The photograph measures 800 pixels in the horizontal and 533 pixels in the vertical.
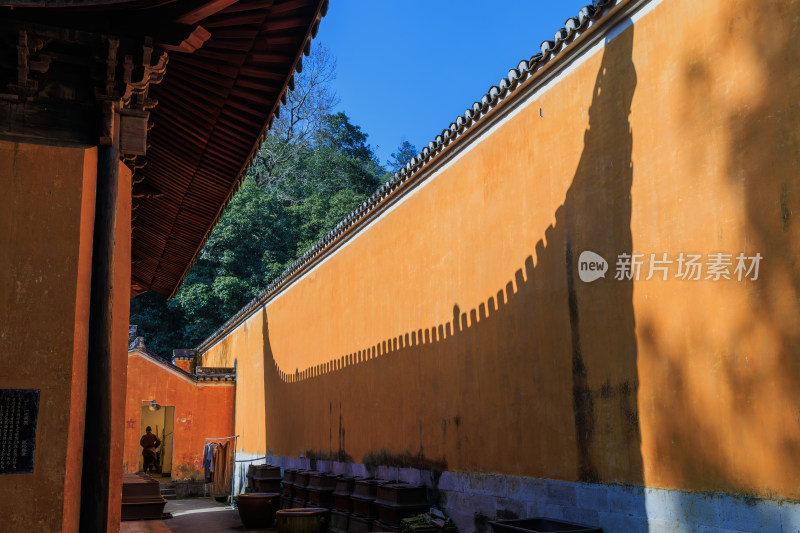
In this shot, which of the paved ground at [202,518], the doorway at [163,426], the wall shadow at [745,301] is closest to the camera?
the wall shadow at [745,301]

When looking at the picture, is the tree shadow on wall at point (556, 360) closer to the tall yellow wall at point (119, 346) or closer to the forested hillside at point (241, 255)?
the tall yellow wall at point (119, 346)

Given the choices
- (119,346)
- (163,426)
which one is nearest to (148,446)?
(163,426)

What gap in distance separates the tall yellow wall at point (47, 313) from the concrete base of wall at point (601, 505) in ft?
11.8

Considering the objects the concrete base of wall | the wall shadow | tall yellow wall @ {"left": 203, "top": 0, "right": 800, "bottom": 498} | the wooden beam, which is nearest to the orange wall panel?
tall yellow wall @ {"left": 203, "top": 0, "right": 800, "bottom": 498}

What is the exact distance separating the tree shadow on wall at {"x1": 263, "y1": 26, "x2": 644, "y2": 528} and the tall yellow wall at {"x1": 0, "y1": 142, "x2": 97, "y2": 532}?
3657 mm

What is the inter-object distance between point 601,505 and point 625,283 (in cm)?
166

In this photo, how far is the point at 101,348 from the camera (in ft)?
13.5

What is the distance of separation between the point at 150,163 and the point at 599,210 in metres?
3.70

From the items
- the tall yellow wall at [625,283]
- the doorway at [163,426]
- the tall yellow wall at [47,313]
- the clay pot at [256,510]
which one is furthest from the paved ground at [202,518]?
the tall yellow wall at [47,313]

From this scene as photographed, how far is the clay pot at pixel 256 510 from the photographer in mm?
12000

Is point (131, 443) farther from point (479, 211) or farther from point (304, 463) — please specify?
point (479, 211)

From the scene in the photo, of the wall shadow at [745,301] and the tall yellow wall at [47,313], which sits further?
the wall shadow at [745,301]

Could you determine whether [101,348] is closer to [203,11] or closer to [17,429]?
[17,429]

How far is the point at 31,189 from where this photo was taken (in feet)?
13.1
